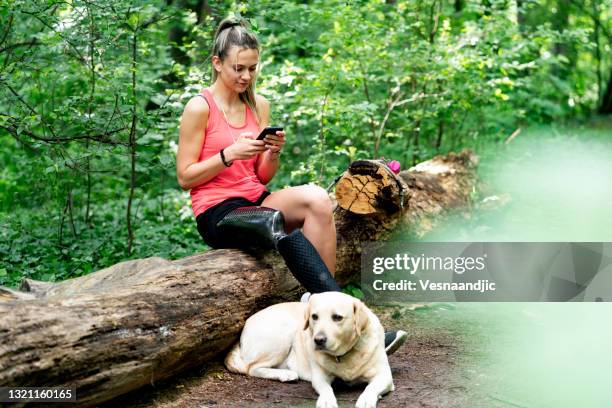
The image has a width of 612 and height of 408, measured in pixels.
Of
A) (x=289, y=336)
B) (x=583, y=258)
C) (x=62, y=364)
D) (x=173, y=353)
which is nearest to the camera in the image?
(x=62, y=364)

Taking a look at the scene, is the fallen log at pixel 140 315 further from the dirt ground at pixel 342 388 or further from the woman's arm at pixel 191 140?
the woman's arm at pixel 191 140

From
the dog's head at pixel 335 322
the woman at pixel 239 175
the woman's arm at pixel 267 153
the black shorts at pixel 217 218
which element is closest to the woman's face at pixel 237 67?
the woman at pixel 239 175

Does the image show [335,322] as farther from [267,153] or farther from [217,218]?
[267,153]

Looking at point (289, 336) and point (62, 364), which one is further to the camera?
point (289, 336)

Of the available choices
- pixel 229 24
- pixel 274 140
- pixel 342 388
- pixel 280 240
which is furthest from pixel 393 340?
pixel 229 24

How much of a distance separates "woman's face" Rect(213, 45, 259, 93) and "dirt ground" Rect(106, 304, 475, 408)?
6.28ft

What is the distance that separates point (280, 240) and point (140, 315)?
104 cm

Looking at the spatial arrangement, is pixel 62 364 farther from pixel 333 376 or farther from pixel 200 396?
A: pixel 333 376

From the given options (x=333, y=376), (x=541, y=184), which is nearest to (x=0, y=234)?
(x=333, y=376)

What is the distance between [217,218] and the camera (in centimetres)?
445

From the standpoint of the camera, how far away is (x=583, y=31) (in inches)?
334

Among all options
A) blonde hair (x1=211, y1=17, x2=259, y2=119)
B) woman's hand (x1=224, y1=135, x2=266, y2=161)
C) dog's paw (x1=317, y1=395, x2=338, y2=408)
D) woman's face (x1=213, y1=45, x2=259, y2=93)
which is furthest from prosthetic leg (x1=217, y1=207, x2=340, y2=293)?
blonde hair (x1=211, y1=17, x2=259, y2=119)

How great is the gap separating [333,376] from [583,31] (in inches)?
266

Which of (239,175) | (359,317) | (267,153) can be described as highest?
(267,153)
